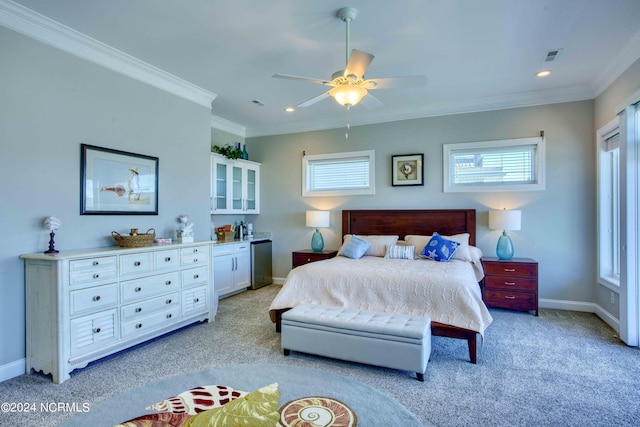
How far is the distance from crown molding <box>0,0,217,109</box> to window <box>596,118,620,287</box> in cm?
517

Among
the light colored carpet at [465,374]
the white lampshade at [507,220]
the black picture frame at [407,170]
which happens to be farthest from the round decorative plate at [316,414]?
the black picture frame at [407,170]

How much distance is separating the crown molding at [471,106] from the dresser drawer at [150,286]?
355cm

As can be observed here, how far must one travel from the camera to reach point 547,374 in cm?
270

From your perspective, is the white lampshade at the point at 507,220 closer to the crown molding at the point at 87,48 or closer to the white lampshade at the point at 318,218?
the white lampshade at the point at 318,218

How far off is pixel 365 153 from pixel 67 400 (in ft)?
15.7

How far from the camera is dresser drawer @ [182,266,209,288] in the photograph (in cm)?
370

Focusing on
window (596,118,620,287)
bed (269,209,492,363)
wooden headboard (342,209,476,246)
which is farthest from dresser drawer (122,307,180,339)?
window (596,118,620,287)

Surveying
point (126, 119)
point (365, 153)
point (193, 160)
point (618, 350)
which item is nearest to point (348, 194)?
point (365, 153)

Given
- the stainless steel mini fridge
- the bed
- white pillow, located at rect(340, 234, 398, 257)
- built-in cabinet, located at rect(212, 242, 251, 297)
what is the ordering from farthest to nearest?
the stainless steel mini fridge → built-in cabinet, located at rect(212, 242, 251, 297) → white pillow, located at rect(340, 234, 398, 257) → the bed

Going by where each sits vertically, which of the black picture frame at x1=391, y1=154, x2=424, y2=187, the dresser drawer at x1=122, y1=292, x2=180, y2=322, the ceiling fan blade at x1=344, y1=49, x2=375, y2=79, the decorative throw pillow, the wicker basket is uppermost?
the ceiling fan blade at x1=344, y1=49, x2=375, y2=79

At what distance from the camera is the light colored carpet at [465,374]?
7.15 ft

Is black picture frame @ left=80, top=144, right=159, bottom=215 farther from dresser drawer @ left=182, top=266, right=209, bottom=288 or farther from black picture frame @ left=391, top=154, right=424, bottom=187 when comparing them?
black picture frame @ left=391, top=154, right=424, bottom=187

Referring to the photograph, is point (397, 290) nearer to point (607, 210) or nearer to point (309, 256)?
point (309, 256)

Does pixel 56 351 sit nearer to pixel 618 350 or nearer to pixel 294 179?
pixel 294 179
